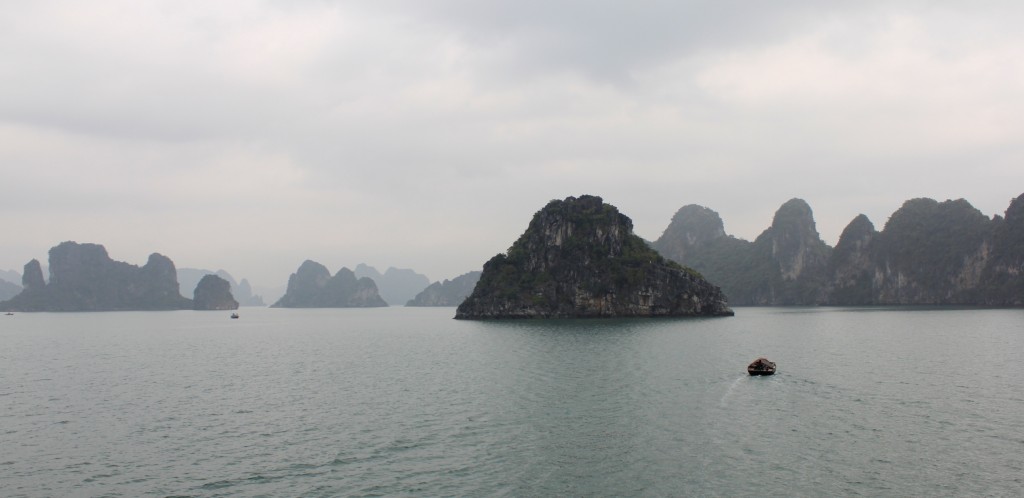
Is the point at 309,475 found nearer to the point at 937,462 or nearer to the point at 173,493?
the point at 173,493

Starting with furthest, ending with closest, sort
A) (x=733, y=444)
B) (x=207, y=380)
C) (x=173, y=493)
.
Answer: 1. (x=207, y=380)
2. (x=733, y=444)
3. (x=173, y=493)

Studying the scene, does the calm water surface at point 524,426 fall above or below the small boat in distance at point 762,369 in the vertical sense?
below

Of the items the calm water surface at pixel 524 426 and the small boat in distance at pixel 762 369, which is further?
the small boat in distance at pixel 762 369

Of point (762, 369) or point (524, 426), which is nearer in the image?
point (524, 426)

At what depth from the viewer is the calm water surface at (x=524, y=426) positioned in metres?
33.3

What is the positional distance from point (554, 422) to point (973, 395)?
127 feet

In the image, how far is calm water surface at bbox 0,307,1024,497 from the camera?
33344 millimetres

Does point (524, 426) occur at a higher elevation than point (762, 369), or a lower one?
lower

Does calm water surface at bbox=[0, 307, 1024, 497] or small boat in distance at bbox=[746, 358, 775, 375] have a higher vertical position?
small boat in distance at bbox=[746, 358, 775, 375]

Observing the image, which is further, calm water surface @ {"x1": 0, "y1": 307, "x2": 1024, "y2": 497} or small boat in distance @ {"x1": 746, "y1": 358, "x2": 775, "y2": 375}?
small boat in distance @ {"x1": 746, "y1": 358, "x2": 775, "y2": 375}

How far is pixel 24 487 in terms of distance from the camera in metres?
33.1

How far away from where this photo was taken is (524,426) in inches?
1800

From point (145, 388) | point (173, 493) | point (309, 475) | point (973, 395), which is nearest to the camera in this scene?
point (173, 493)

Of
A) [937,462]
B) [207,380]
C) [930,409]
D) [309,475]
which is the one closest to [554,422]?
[309,475]
